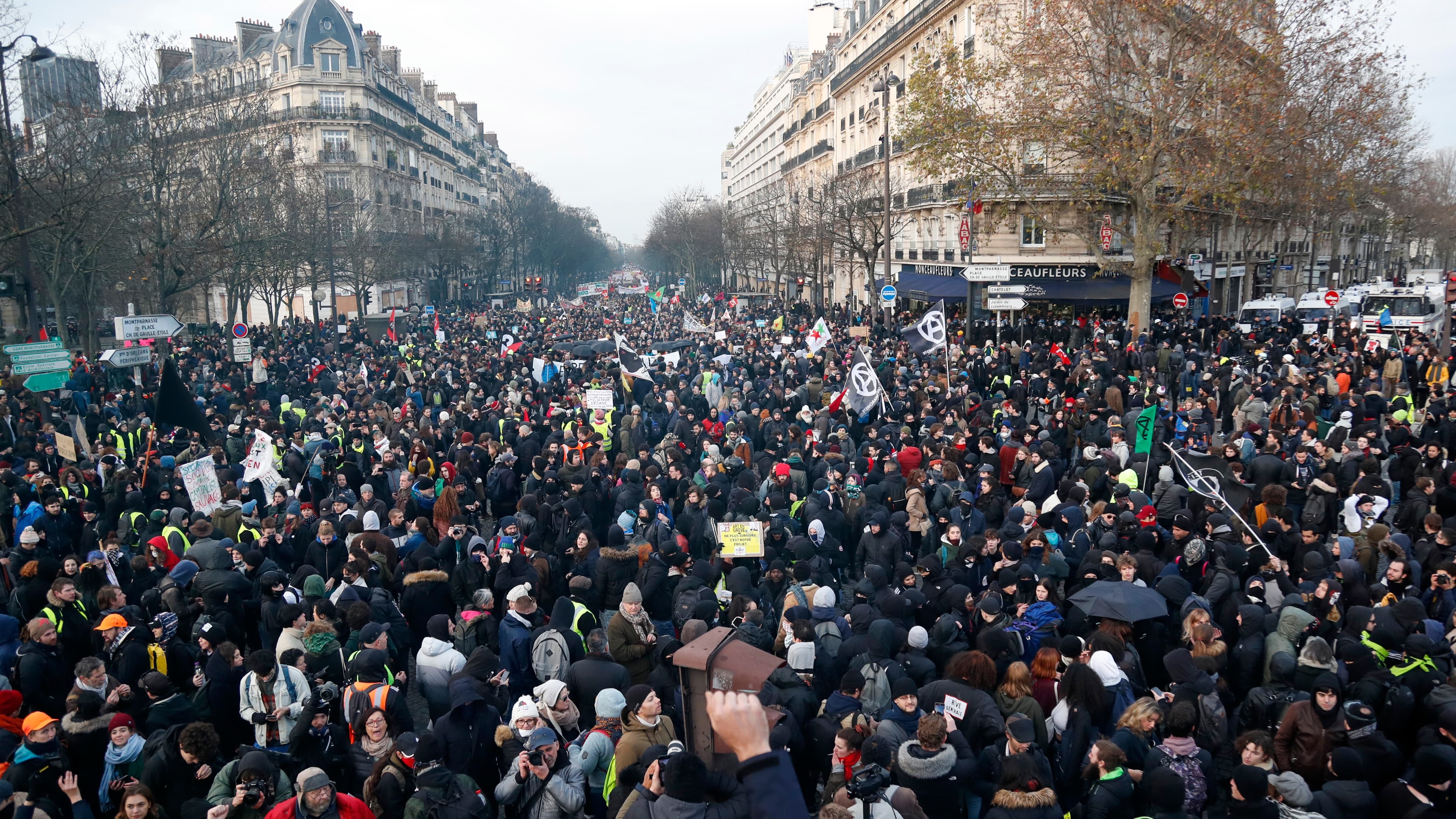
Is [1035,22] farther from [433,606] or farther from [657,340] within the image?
[433,606]

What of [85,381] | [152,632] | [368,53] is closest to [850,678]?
[152,632]

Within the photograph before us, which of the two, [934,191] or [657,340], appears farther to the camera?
[934,191]

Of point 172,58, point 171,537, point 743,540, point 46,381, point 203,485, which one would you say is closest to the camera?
point 743,540

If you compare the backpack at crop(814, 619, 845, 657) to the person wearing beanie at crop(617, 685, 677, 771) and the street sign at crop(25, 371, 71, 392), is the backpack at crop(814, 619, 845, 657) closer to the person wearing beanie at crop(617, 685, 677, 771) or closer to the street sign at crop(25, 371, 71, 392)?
the person wearing beanie at crop(617, 685, 677, 771)

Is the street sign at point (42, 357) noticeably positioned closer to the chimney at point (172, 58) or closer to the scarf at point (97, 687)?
the scarf at point (97, 687)

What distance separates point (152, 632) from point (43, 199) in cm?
1535

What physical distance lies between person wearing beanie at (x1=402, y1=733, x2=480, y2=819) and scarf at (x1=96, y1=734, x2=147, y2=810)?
1.61 m

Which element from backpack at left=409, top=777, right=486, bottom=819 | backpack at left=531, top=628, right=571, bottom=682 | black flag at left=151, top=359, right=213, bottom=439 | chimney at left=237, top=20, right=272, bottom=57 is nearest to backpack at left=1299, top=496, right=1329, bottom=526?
backpack at left=531, top=628, right=571, bottom=682

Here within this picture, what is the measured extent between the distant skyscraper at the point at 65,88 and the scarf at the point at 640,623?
21.8 metres

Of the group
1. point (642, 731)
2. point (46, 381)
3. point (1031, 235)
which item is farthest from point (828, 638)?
point (1031, 235)

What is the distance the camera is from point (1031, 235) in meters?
34.3

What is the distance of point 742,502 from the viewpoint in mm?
9445

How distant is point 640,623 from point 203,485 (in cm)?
636

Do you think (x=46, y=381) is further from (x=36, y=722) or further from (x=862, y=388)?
(x=862, y=388)
